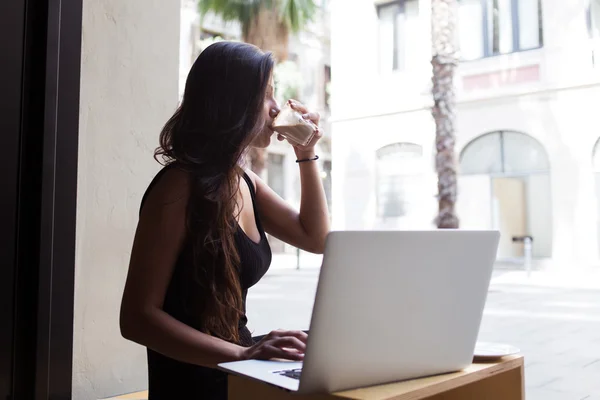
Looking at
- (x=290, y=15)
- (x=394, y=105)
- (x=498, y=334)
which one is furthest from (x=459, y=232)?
(x=290, y=15)

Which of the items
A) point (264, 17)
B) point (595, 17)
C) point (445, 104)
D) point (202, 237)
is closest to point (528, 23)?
point (595, 17)

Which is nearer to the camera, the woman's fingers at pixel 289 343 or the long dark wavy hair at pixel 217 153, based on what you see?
the woman's fingers at pixel 289 343

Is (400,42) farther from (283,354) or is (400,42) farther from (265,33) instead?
(265,33)

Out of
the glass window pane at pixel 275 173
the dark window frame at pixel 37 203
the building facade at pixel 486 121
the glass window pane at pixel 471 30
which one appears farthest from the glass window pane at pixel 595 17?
the glass window pane at pixel 275 173

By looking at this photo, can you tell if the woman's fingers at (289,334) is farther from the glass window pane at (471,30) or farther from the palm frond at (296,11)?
the palm frond at (296,11)

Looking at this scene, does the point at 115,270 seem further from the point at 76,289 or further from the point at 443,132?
the point at 443,132

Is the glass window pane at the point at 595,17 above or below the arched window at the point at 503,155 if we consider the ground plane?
above

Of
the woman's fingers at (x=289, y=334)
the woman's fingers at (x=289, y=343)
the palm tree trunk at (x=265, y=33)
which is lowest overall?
the woman's fingers at (x=289, y=343)

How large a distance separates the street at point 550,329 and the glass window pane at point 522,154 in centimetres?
51

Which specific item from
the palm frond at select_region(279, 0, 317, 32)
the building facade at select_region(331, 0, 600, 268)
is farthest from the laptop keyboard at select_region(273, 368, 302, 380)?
the palm frond at select_region(279, 0, 317, 32)

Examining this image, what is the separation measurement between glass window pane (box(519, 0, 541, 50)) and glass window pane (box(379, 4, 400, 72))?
84 centimetres

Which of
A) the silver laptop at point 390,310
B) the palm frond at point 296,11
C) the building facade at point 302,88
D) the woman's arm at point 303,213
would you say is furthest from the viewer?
the building facade at point 302,88

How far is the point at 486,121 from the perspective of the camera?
10.9 feet

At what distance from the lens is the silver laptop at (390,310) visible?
2.15 ft
